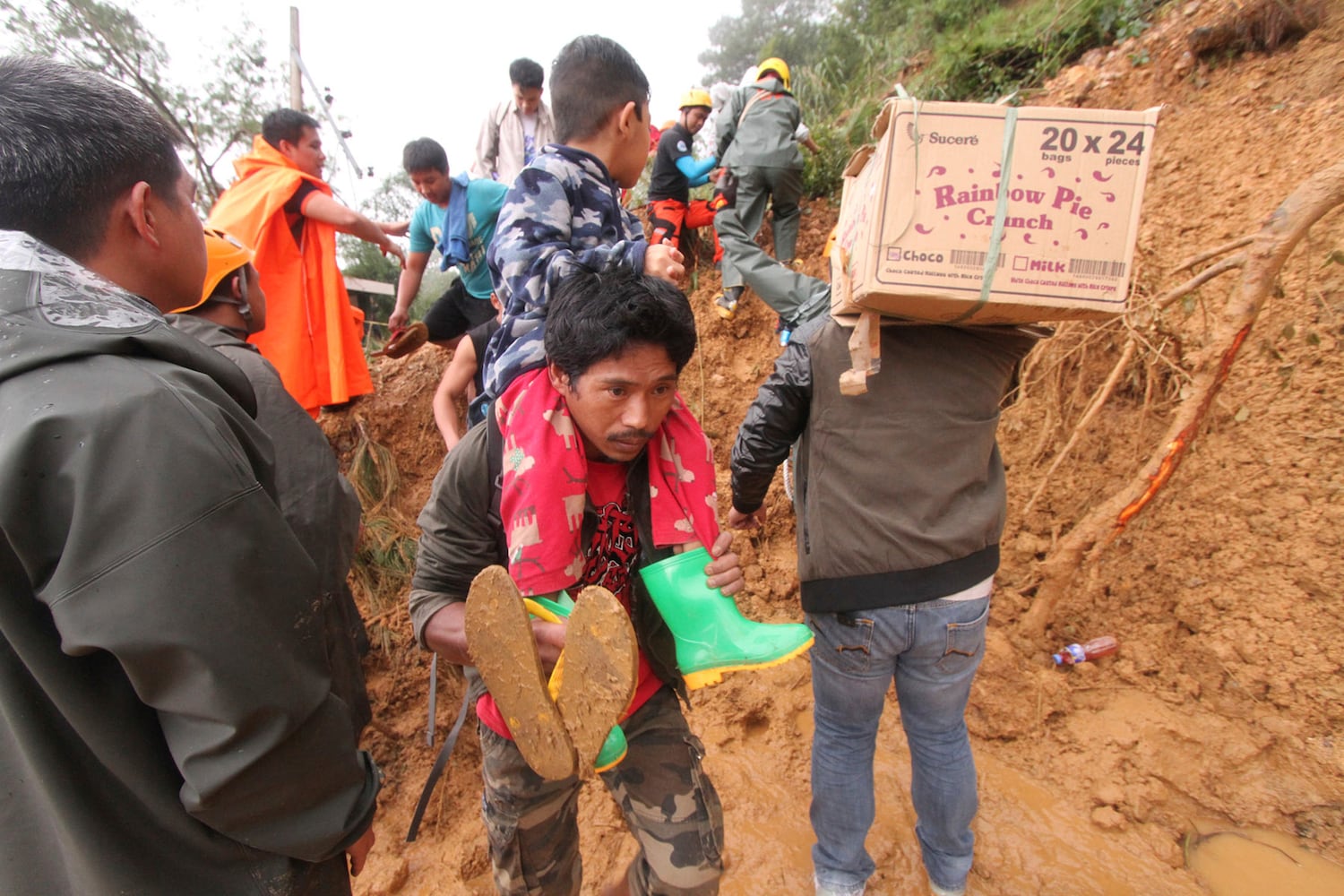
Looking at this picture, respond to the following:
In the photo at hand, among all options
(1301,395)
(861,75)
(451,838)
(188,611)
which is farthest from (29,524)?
(861,75)

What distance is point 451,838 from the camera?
254 centimetres

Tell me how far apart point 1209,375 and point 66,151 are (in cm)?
315

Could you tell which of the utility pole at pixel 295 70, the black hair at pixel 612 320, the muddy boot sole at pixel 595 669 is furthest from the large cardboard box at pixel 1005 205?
the utility pole at pixel 295 70

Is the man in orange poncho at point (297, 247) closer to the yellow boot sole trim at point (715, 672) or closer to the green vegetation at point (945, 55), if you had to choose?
the yellow boot sole trim at point (715, 672)

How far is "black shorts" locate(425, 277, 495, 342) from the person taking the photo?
3.42 meters

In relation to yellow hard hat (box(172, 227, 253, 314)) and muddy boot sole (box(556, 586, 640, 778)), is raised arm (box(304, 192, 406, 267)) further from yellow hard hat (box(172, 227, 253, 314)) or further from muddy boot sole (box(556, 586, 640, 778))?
muddy boot sole (box(556, 586, 640, 778))

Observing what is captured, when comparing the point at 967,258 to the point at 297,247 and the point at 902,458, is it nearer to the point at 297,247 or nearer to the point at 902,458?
the point at 902,458

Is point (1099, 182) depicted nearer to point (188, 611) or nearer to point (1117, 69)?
point (188, 611)

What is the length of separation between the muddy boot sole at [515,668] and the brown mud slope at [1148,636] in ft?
5.37

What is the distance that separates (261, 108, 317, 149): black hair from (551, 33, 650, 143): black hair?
156cm

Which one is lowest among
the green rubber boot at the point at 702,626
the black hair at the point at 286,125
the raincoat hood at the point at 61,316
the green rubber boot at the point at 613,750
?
the green rubber boot at the point at 613,750

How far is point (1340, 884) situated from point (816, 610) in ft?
6.68

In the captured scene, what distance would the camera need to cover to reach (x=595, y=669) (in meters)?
0.95

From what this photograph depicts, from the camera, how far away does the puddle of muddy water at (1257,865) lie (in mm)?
1978
